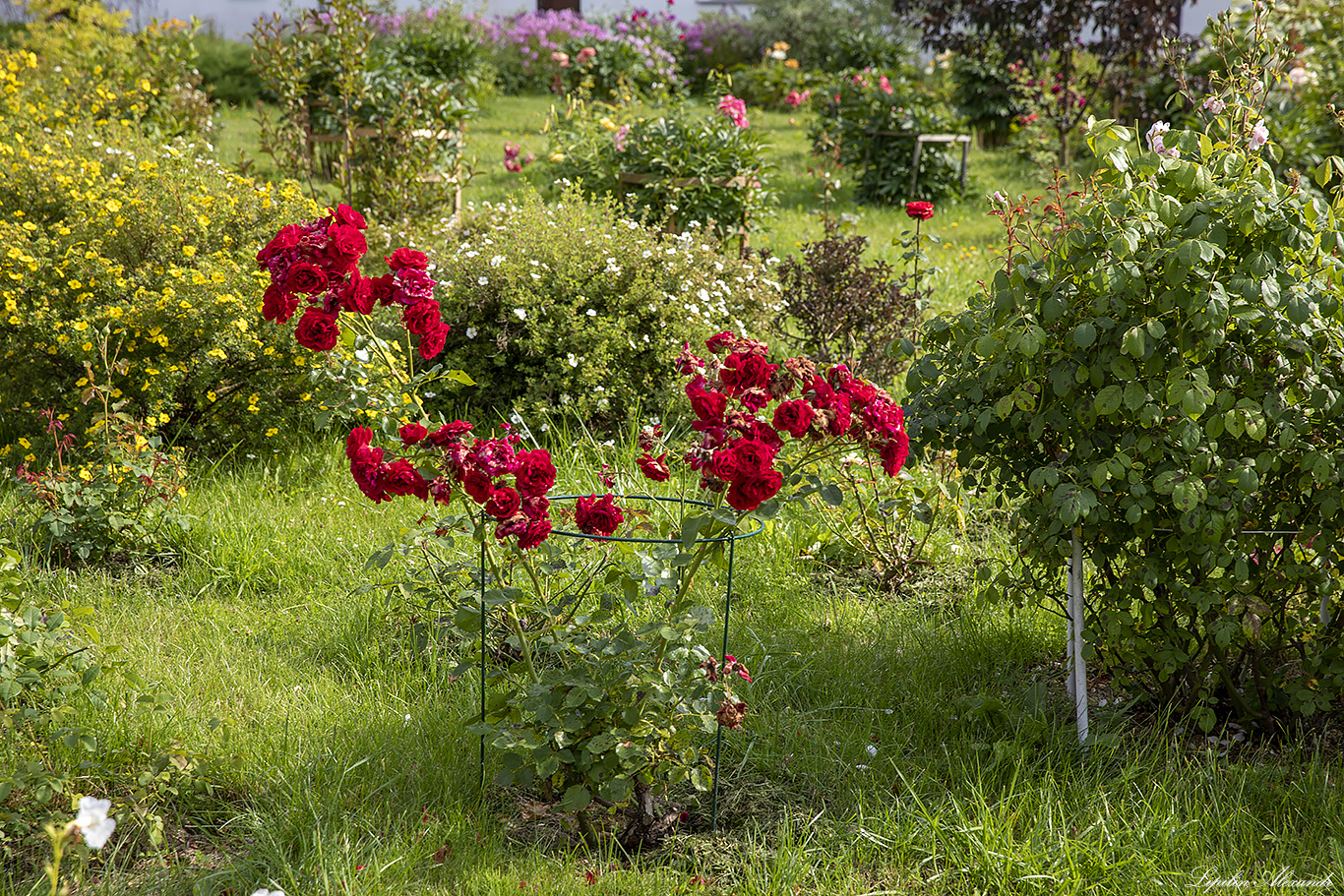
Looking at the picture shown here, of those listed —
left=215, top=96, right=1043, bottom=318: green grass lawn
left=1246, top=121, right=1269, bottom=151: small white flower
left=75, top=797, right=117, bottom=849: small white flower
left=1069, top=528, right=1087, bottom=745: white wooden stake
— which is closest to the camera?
left=75, top=797, right=117, bottom=849: small white flower

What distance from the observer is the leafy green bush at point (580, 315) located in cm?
406

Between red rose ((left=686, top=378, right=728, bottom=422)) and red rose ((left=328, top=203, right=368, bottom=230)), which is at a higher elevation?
red rose ((left=328, top=203, right=368, bottom=230))

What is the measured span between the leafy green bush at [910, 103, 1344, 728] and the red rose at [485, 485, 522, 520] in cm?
101

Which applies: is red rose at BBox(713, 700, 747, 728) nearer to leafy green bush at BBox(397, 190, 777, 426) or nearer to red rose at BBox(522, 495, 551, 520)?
red rose at BBox(522, 495, 551, 520)

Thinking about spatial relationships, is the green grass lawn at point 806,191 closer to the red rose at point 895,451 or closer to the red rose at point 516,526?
the red rose at point 895,451

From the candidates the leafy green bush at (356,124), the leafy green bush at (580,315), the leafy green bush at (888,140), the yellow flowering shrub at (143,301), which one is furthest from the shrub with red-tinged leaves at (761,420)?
the leafy green bush at (888,140)

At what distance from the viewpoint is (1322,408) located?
1.98m

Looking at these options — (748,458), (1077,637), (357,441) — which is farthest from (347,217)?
(1077,637)

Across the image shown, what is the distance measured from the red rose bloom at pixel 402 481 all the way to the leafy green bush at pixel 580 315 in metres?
2.11

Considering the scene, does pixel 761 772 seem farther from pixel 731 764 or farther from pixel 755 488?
pixel 755 488

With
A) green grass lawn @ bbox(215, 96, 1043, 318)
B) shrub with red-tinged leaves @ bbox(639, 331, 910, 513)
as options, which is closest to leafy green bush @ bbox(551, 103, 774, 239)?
green grass lawn @ bbox(215, 96, 1043, 318)

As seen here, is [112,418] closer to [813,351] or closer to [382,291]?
Result: [382,291]

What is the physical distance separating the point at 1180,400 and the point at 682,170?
4.73 metres

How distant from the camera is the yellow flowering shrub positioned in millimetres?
3648
